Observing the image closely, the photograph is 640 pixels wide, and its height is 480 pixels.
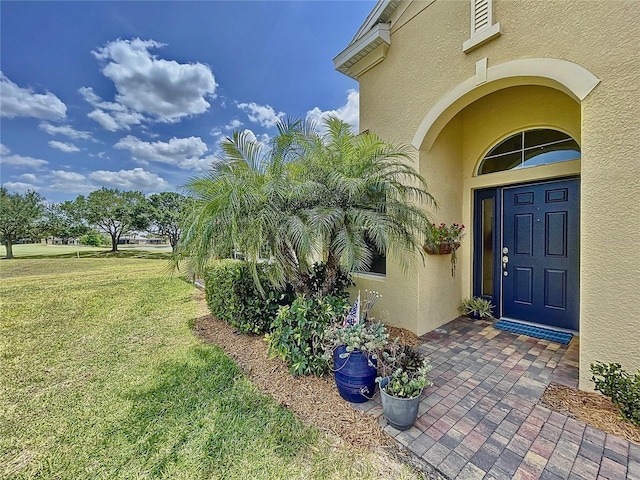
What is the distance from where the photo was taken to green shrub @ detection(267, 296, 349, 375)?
336cm

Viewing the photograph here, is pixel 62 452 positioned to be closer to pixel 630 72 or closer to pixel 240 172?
pixel 240 172

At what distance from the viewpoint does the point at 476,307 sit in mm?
5496

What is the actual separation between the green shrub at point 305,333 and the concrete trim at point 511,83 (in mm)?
3292

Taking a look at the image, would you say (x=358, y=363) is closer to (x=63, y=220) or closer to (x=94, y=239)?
(x=63, y=220)

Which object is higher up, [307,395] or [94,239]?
[94,239]

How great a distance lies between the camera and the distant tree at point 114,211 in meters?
26.0

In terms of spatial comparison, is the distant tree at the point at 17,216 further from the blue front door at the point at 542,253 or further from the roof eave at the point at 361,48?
the blue front door at the point at 542,253

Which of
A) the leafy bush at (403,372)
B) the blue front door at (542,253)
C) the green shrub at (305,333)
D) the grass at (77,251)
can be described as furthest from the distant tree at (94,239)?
the blue front door at (542,253)

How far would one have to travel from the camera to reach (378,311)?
213 inches

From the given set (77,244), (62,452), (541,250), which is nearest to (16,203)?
(77,244)

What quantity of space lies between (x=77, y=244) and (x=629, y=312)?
1627 inches

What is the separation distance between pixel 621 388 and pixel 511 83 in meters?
3.85

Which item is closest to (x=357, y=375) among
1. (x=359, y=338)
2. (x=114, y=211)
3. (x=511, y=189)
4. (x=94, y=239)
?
(x=359, y=338)

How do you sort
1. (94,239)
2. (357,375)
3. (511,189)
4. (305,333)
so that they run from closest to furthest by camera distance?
(357,375) < (305,333) < (511,189) < (94,239)
